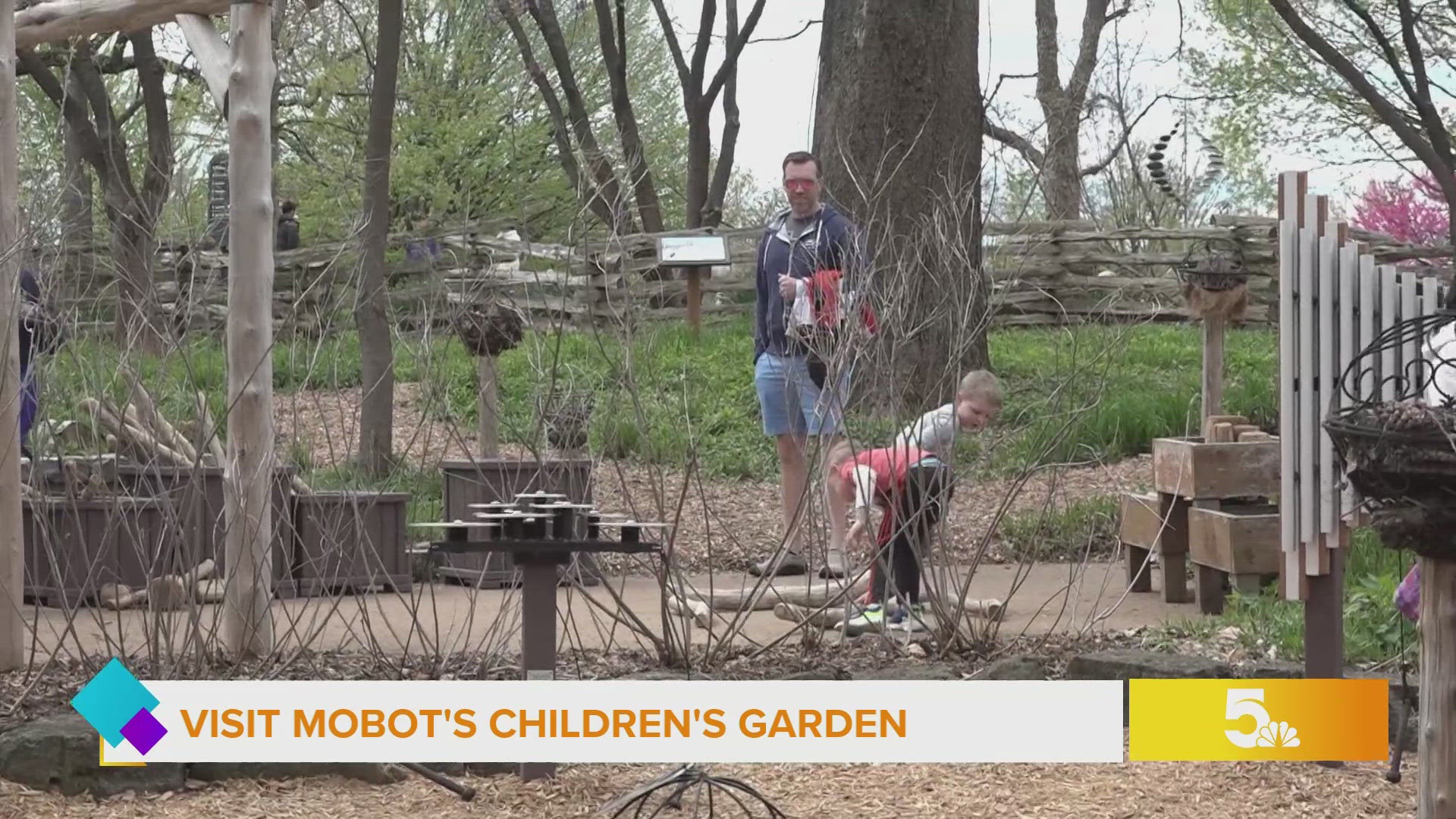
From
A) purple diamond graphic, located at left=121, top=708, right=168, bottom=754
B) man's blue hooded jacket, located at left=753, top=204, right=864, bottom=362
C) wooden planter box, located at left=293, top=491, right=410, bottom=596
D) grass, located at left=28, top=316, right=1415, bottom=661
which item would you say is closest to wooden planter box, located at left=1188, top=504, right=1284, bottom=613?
grass, located at left=28, top=316, right=1415, bottom=661

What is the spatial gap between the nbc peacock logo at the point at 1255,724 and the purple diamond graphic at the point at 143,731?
2.52 meters

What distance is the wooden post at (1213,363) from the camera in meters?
→ 7.45

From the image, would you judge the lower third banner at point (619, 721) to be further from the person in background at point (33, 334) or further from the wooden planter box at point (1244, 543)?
the wooden planter box at point (1244, 543)

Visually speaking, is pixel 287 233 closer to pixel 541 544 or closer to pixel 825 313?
pixel 825 313

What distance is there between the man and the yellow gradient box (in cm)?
140

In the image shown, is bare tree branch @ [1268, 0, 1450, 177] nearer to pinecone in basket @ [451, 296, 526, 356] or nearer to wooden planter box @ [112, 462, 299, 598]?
pinecone in basket @ [451, 296, 526, 356]

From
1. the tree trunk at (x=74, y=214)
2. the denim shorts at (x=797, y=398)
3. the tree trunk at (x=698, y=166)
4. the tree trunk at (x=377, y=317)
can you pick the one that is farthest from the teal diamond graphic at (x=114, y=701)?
the tree trunk at (x=698, y=166)

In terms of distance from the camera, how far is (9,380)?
5.29m

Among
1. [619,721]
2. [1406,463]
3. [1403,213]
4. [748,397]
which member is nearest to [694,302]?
[748,397]

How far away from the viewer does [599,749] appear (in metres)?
4.01

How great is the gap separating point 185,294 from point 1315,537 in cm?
361

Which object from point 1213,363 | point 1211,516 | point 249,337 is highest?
point 249,337

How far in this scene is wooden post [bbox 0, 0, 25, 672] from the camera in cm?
518

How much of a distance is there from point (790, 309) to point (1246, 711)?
2584mm
